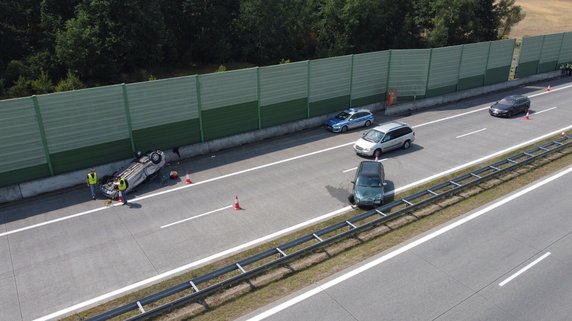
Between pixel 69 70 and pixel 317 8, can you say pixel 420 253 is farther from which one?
pixel 317 8

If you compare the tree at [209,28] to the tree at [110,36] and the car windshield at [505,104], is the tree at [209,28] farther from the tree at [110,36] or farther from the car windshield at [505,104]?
the car windshield at [505,104]

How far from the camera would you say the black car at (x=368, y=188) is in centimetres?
1855

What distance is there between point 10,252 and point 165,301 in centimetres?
759

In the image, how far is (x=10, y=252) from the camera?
15.9m

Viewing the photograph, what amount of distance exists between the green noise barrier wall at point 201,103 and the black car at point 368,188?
10587 millimetres

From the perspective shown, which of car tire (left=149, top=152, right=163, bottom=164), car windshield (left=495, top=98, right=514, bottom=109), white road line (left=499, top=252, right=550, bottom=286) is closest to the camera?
white road line (left=499, top=252, right=550, bottom=286)

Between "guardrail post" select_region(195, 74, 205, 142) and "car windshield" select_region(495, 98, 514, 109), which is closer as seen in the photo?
"guardrail post" select_region(195, 74, 205, 142)

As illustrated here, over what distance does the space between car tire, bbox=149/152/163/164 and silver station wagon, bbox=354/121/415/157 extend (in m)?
11.6

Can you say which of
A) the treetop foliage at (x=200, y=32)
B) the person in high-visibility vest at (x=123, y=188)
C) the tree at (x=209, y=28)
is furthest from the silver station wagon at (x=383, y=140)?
the tree at (x=209, y=28)

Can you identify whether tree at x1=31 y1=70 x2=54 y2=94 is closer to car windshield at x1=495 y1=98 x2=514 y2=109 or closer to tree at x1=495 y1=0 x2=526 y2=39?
car windshield at x1=495 y1=98 x2=514 y2=109

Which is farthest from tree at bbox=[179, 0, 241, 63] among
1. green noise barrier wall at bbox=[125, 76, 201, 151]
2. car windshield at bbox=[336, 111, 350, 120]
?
green noise barrier wall at bbox=[125, 76, 201, 151]

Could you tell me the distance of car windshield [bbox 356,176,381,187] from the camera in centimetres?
1895

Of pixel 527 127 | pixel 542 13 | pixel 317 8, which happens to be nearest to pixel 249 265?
pixel 527 127

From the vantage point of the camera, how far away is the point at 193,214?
18578 mm
